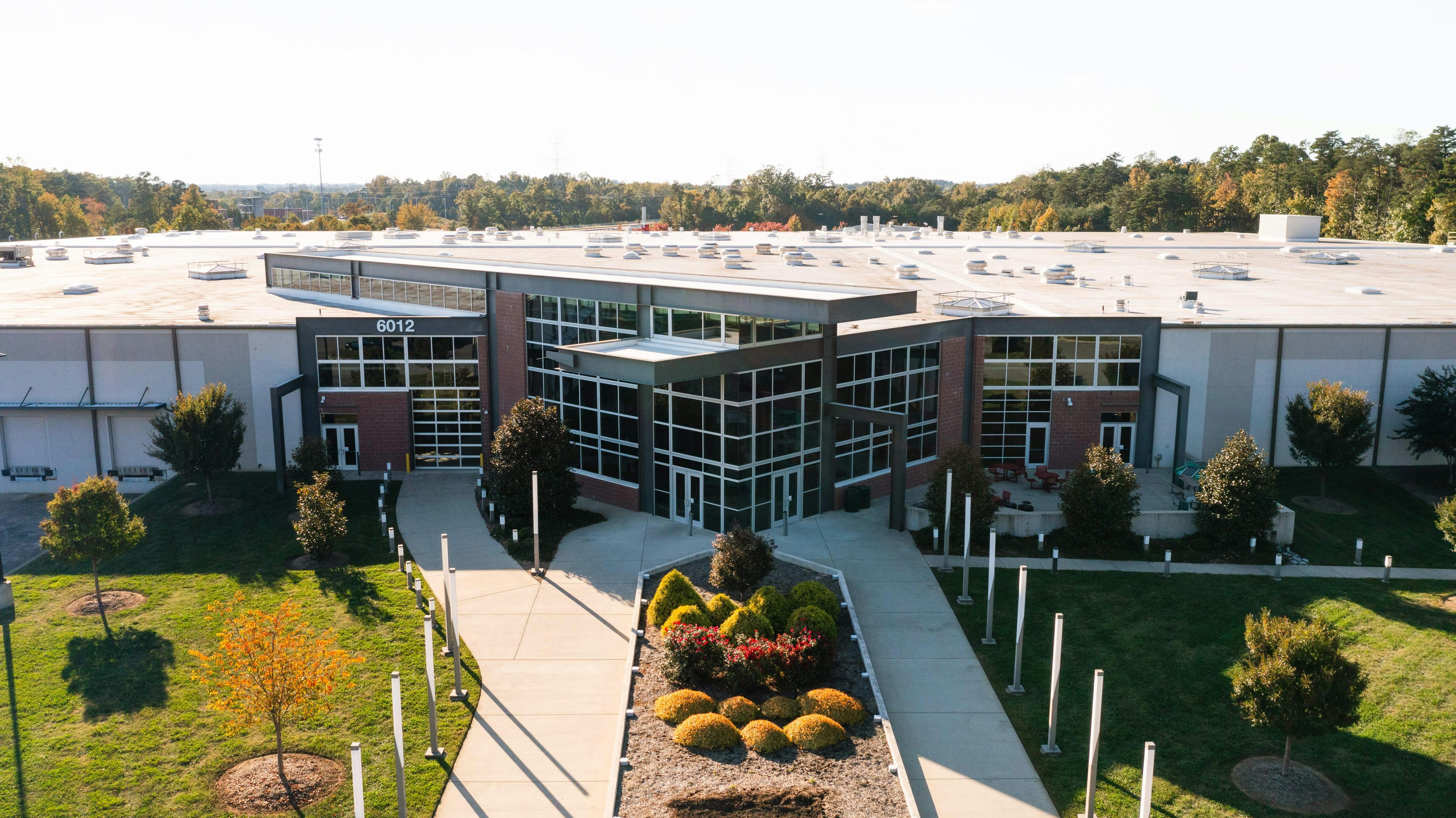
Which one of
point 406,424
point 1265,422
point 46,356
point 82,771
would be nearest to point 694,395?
point 406,424

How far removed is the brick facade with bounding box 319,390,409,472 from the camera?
121 feet

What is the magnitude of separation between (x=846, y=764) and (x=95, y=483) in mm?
19349

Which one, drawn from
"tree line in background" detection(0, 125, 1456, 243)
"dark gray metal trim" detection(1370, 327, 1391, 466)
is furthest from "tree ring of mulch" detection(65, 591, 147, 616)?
"tree line in background" detection(0, 125, 1456, 243)

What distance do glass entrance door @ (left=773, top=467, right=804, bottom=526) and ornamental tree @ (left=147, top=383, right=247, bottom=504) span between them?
56.9ft

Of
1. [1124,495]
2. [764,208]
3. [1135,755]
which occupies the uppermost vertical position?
[764,208]

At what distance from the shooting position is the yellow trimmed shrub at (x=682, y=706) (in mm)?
19469

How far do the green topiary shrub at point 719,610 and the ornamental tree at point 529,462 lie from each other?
8.58 m

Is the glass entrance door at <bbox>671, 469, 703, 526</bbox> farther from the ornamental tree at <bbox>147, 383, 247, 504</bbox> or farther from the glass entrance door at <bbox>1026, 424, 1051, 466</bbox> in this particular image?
the ornamental tree at <bbox>147, 383, 247, 504</bbox>

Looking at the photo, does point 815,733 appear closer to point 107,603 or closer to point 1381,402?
point 107,603

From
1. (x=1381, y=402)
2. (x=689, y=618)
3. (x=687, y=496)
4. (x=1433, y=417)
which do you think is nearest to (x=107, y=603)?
(x=689, y=618)

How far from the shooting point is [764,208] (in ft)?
397

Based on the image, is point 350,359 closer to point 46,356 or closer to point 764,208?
point 46,356

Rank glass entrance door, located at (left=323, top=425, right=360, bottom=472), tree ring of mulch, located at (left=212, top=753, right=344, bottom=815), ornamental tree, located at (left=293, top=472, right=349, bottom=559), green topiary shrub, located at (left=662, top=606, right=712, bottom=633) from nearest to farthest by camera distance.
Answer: tree ring of mulch, located at (left=212, top=753, right=344, bottom=815), green topiary shrub, located at (left=662, top=606, right=712, bottom=633), ornamental tree, located at (left=293, top=472, right=349, bottom=559), glass entrance door, located at (left=323, top=425, right=360, bottom=472)

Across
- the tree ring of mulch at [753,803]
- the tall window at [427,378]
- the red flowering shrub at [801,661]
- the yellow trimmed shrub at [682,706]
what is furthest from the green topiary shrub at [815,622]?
the tall window at [427,378]
